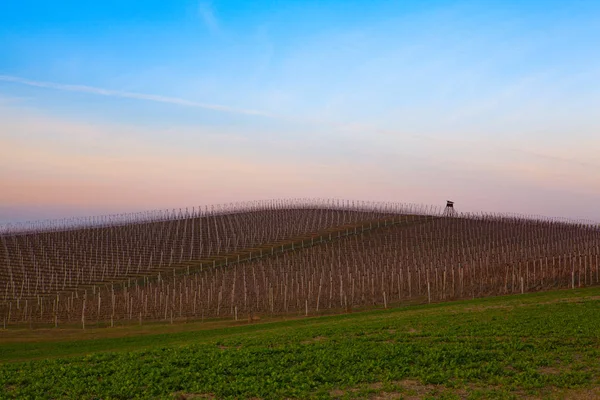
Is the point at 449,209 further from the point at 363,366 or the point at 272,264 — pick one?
the point at 363,366

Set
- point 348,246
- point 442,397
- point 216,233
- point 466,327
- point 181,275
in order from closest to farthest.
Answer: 1. point 442,397
2. point 466,327
3. point 181,275
4. point 348,246
5. point 216,233

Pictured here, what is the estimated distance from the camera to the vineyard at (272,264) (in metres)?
40.2

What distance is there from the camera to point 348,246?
59688mm

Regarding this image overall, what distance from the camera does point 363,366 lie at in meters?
13.4

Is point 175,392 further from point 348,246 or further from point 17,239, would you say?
point 17,239

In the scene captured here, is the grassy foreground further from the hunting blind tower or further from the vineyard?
the hunting blind tower

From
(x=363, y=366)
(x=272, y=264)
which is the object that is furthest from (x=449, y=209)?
(x=363, y=366)

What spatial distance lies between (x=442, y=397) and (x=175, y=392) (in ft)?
19.1

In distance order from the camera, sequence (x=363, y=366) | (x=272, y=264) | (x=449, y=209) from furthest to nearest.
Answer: (x=449, y=209) < (x=272, y=264) < (x=363, y=366)

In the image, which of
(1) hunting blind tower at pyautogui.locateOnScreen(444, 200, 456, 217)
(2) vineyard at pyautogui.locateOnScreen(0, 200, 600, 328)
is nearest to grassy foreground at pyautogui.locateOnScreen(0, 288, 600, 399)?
(2) vineyard at pyautogui.locateOnScreen(0, 200, 600, 328)

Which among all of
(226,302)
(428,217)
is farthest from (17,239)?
(428,217)

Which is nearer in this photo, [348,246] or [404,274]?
[404,274]

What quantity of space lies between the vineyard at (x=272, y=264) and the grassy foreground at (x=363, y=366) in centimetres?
1926

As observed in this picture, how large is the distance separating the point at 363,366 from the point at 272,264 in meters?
39.9
